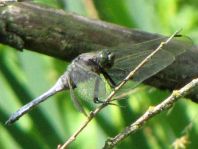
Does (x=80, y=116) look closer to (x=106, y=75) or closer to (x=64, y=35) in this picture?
(x=106, y=75)

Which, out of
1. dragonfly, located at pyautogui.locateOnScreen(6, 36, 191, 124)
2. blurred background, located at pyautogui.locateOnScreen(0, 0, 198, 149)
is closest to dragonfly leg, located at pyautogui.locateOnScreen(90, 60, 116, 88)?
dragonfly, located at pyautogui.locateOnScreen(6, 36, 191, 124)

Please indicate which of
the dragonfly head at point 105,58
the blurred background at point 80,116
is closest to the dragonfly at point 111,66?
the dragonfly head at point 105,58

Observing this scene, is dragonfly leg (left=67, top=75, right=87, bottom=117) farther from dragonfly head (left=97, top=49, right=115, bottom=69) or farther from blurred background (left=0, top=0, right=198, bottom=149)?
blurred background (left=0, top=0, right=198, bottom=149)

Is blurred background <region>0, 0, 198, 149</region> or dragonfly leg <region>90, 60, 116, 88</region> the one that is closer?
dragonfly leg <region>90, 60, 116, 88</region>

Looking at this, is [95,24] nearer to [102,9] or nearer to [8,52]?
[102,9]

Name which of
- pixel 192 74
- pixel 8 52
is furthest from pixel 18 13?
pixel 8 52

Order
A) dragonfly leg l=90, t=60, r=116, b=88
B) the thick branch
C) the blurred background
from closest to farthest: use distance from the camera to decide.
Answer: the thick branch < dragonfly leg l=90, t=60, r=116, b=88 < the blurred background

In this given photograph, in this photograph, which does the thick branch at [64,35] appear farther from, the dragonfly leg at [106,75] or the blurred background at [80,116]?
the blurred background at [80,116]
